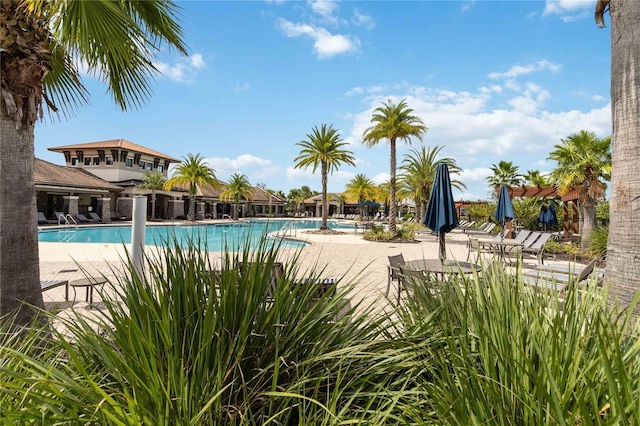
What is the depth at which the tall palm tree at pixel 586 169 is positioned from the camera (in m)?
15.1

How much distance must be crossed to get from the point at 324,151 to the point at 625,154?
26926 millimetres

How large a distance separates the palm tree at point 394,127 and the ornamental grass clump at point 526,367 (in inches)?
845

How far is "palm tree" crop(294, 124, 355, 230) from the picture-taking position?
2945 centimetres

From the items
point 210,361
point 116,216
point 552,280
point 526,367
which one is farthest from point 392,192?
point 116,216

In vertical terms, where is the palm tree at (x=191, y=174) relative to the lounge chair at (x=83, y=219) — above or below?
above

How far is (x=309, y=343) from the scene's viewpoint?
179 centimetres

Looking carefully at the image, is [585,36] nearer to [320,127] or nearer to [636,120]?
[636,120]

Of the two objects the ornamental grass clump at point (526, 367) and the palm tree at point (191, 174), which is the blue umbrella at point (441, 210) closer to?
the ornamental grass clump at point (526, 367)

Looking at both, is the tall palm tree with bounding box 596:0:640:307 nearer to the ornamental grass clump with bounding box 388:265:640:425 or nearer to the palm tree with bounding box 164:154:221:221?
the ornamental grass clump with bounding box 388:265:640:425

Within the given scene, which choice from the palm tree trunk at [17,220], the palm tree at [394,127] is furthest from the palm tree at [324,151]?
the palm tree trunk at [17,220]

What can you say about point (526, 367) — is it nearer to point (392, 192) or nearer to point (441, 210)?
point (441, 210)

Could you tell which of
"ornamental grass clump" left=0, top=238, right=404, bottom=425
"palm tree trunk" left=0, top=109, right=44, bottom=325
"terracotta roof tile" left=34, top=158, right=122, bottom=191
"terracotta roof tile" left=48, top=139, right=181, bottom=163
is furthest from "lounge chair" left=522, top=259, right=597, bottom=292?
"terracotta roof tile" left=48, top=139, right=181, bottom=163

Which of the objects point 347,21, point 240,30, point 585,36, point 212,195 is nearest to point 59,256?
point 240,30

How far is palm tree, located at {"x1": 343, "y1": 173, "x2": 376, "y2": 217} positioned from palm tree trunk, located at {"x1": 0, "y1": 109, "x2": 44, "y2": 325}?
155 ft
